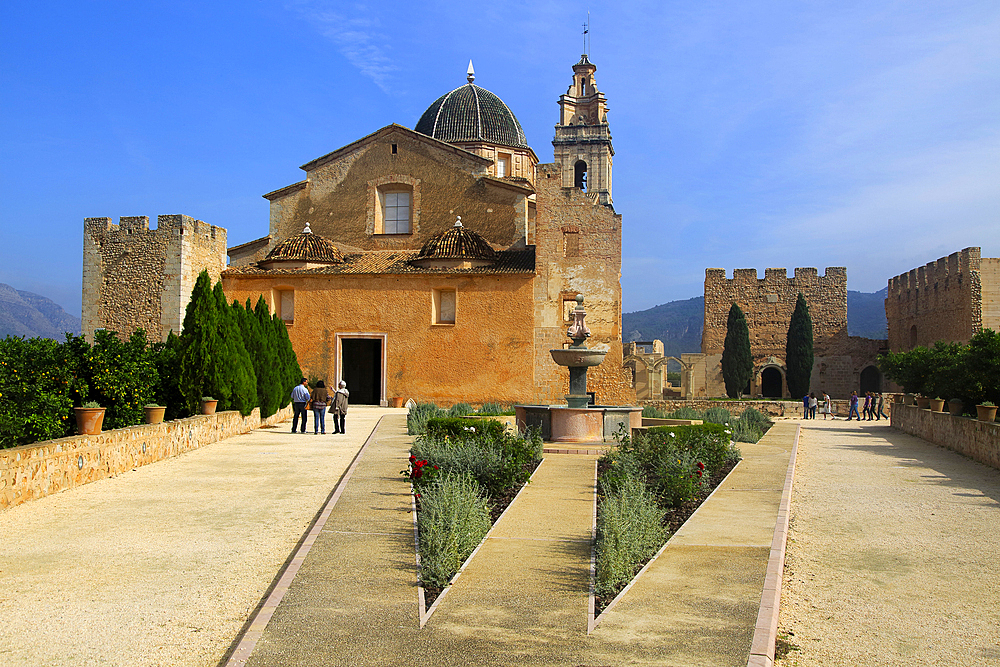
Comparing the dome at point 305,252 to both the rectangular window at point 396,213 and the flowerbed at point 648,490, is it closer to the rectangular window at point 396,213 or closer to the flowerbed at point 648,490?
the rectangular window at point 396,213

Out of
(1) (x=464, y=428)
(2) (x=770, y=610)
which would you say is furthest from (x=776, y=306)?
(2) (x=770, y=610)

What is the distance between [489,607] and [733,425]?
13.6 meters

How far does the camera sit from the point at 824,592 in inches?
225

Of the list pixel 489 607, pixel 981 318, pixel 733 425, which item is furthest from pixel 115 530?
pixel 981 318

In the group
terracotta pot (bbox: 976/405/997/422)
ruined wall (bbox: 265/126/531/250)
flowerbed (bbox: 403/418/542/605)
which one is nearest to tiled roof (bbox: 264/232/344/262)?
ruined wall (bbox: 265/126/531/250)

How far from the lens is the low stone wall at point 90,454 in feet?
26.8

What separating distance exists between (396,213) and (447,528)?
22.3 meters

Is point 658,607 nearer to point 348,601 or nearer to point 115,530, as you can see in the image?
point 348,601

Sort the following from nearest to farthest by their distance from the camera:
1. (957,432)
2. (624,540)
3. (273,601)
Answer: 1. (273,601)
2. (624,540)
3. (957,432)

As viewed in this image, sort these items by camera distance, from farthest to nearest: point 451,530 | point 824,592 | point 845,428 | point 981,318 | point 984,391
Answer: point 981,318 < point 845,428 < point 984,391 < point 451,530 < point 824,592

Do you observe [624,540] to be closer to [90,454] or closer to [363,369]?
[90,454]

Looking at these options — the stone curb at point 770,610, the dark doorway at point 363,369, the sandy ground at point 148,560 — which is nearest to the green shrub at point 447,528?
the sandy ground at point 148,560

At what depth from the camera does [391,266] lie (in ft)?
85.5

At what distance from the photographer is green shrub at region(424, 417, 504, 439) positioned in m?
11.7
